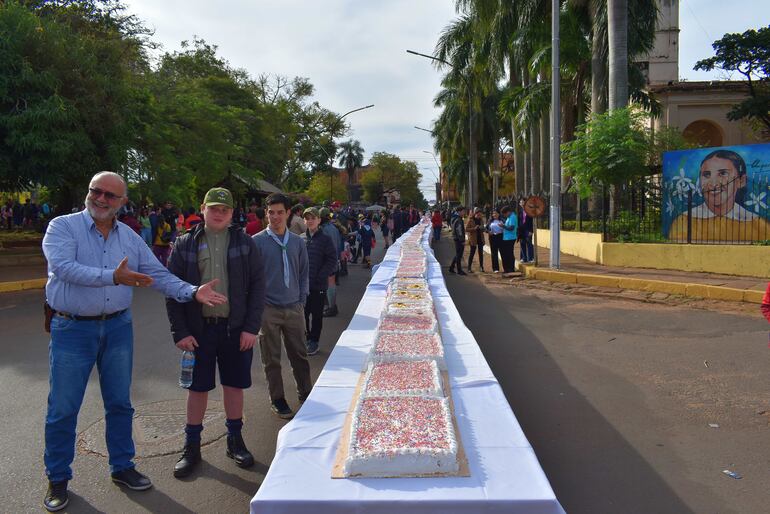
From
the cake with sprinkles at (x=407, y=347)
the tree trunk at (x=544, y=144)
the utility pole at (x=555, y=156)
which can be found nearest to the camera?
the cake with sprinkles at (x=407, y=347)

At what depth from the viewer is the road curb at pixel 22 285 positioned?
12.6 metres

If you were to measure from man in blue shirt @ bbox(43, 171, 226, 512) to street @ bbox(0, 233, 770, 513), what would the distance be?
0.44 metres

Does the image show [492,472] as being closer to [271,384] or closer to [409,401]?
[409,401]

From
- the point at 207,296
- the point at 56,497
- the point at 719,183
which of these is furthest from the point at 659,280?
the point at 56,497

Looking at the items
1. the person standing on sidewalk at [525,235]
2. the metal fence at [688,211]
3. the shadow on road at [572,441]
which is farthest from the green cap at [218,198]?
the person standing on sidewalk at [525,235]

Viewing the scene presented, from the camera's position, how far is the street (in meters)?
3.64

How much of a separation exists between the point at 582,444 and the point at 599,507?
0.96 metres

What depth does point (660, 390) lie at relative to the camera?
5.67 metres

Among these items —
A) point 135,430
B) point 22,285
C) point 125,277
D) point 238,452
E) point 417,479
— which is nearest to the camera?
point 417,479

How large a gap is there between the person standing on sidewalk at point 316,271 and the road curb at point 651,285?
7.23 meters

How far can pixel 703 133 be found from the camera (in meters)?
31.2

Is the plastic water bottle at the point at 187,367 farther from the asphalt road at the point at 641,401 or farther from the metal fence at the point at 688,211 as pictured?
the metal fence at the point at 688,211

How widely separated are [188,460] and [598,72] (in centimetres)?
1909

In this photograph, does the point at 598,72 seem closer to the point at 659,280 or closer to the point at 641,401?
the point at 659,280
